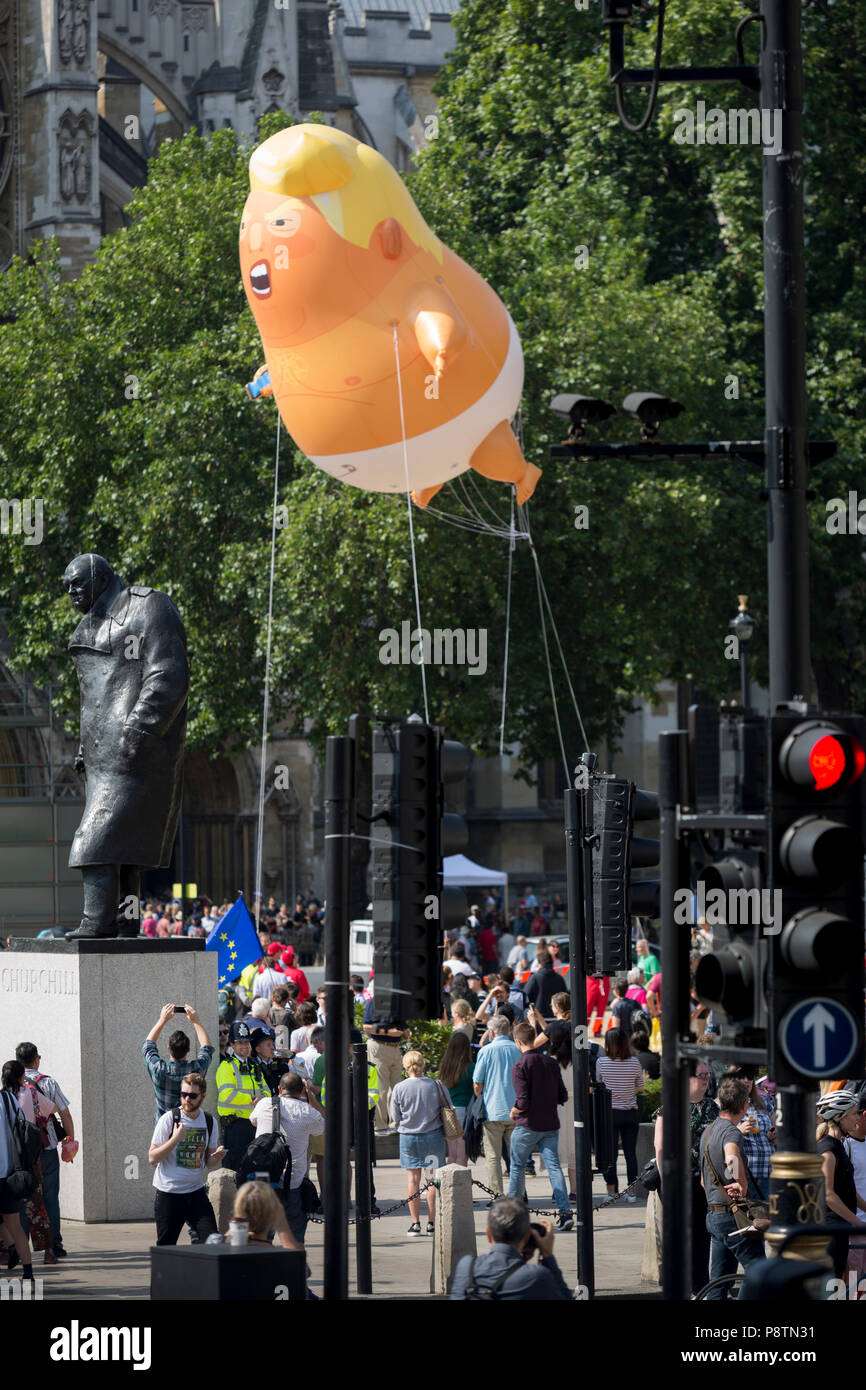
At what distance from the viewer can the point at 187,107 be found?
52406 millimetres

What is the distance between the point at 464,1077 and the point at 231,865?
3164 cm

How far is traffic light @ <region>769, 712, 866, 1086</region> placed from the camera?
24.1ft

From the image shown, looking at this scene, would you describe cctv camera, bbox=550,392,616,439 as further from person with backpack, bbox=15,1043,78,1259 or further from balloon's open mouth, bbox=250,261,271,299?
balloon's open mouth, bbox=250,261,271,299

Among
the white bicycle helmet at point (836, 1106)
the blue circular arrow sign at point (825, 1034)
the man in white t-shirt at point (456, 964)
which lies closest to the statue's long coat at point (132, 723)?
the white bicycle helmet at point (836, 1106)

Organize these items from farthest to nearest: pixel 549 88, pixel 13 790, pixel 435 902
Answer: pixel 13 790, pixel 549 88, pixel 435 902

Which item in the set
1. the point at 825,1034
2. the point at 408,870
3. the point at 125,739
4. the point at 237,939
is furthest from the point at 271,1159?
the point at 237,939

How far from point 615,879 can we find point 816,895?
6258 millimetres

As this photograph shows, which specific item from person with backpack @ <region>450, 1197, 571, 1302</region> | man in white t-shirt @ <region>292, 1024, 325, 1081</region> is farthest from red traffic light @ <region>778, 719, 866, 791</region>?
man in white t-shirt @ <region>292, 1024, 325, 1081</region>

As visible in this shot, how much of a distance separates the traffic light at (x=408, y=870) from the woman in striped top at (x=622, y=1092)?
330 inches

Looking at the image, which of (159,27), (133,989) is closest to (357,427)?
(133,989)

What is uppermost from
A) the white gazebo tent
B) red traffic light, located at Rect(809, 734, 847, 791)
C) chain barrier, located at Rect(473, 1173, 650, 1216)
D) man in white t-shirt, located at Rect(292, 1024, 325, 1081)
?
the white gazebo tent

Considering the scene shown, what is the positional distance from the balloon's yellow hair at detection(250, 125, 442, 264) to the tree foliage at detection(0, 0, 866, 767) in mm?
14800

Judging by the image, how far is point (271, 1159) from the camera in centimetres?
1305

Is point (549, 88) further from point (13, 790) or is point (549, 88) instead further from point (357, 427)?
point (357, 427)
